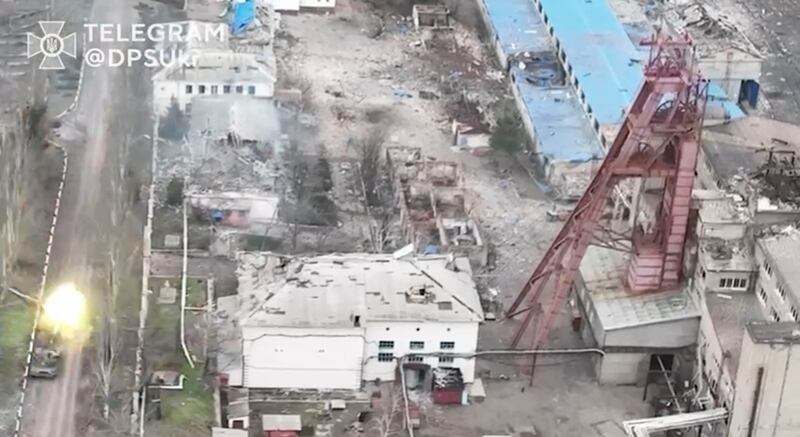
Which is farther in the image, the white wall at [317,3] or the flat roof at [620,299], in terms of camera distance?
the white wall at [317,3]

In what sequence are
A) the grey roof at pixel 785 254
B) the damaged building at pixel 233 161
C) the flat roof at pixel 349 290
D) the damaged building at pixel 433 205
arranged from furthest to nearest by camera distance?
the damaged building at pixel 233 161 → the damaged building at pixel 433 205 → the flat roof at pixel 349 290 → the grey roof at pixel 785 254

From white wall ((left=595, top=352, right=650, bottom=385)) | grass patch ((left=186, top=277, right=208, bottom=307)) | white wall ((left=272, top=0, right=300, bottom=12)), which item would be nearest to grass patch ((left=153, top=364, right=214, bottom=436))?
grass patch ((left=186, top=277, right=208, bottom=307))

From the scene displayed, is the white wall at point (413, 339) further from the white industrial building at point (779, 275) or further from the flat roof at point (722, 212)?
the white industrial building at point (779, 275)

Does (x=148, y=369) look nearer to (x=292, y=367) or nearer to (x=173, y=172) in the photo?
(x=292, y=367)

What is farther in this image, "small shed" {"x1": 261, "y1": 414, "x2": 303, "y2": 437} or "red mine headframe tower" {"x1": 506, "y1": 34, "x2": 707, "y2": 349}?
"red mine headframe tower" {"x1": 506, "y1": 34, "x2": 707, "y2": 349}

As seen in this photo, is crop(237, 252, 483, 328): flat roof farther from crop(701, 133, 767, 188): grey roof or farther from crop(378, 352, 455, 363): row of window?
crop(701, 133, 767, 188): grey roof

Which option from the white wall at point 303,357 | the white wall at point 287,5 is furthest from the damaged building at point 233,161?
the white wall at point 287,5
